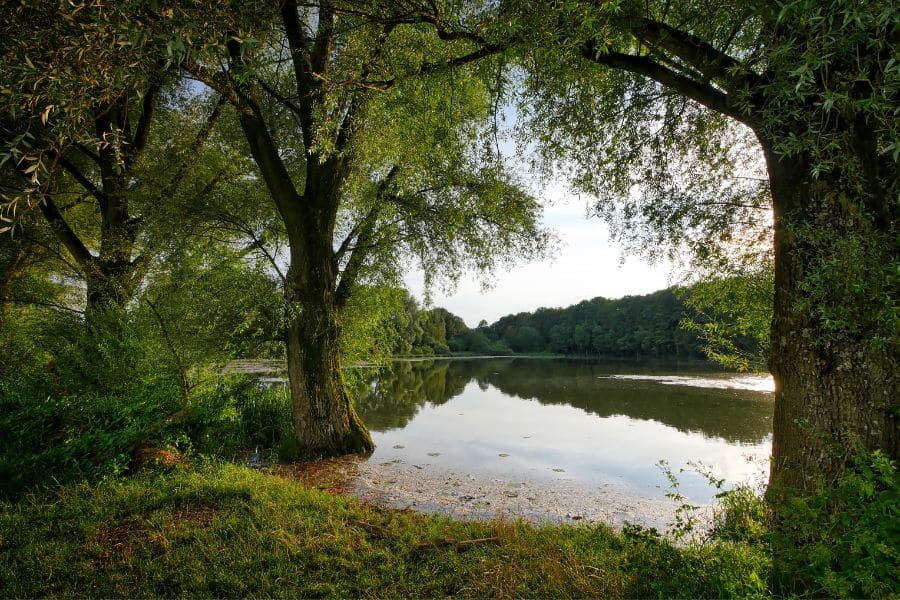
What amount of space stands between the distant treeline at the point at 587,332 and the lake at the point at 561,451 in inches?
1524

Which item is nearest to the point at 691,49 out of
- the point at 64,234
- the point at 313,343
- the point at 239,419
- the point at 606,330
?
the point at 313,343

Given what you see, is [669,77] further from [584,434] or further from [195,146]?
[195,146]

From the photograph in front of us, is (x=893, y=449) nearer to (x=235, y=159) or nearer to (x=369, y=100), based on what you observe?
(x=369, y=100)

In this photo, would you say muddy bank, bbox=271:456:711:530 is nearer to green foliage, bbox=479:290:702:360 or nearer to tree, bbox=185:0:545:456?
tree, bbox=185:0:545:456

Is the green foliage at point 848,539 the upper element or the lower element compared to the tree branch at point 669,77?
lower

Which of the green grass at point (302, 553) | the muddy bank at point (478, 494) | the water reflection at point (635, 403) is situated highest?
the green grass at point (302, 553)

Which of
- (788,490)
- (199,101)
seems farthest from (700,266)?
(199,101)

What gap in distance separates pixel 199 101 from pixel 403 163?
8.59 m

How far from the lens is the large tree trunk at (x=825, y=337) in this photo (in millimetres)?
3186

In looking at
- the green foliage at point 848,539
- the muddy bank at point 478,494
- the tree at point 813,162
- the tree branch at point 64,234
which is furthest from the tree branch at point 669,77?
the tree branch at point 64,234

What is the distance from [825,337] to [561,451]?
7915 mm

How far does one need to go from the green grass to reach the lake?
1.67 m

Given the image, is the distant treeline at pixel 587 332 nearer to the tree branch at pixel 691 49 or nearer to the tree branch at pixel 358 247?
the tree branch at pixel 358 247

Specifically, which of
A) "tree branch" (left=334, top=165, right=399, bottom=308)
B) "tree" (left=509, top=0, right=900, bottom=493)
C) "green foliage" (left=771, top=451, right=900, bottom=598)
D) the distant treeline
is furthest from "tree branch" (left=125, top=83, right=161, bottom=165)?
the distant treeline
